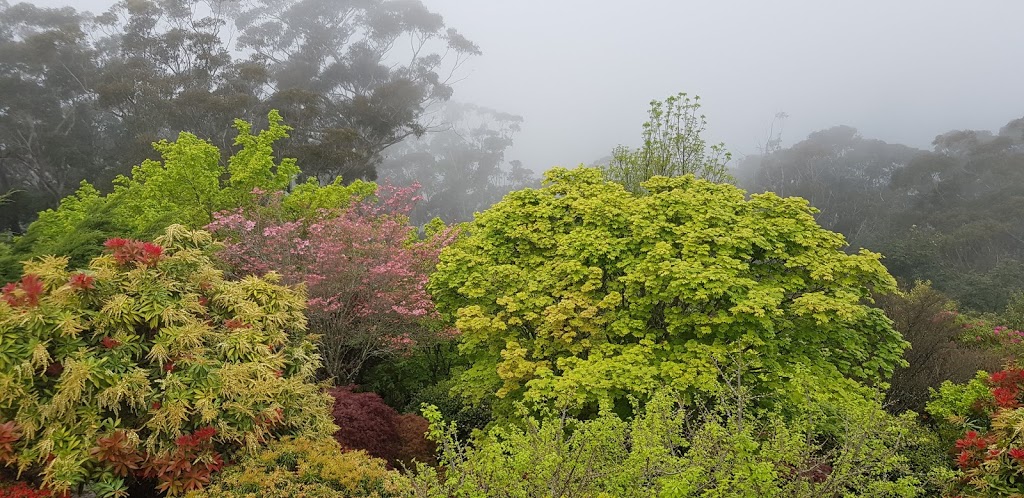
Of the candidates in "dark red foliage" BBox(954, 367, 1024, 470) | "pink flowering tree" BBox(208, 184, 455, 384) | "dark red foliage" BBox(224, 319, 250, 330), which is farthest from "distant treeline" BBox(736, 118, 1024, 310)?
"dark red foliage" BBox(224, 319, 250, 330)

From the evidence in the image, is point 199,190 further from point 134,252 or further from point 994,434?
point 994,434

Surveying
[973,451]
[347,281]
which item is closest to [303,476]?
[347,281]

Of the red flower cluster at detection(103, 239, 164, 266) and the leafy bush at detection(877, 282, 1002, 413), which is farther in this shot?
the leafy bush at detection(877, 282, 1002, 413)

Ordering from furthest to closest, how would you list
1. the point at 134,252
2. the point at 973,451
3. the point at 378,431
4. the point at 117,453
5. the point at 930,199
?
the point at 930,199 → the point at 378,431 → the point at 973,451 → the point at 134,252 → the point at 117,453

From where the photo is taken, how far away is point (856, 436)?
15.1 feet

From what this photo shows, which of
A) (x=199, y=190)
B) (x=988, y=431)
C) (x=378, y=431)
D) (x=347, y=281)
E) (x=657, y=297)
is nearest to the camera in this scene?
(x=988, y=431)

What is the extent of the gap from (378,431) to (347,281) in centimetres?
361

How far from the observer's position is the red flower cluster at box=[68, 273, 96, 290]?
17.0 ft

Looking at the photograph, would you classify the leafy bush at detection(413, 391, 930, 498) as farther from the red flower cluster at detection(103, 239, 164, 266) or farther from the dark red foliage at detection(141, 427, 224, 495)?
the red flower cluster at detection(103, 239, 164, 266)

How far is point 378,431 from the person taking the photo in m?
7.75

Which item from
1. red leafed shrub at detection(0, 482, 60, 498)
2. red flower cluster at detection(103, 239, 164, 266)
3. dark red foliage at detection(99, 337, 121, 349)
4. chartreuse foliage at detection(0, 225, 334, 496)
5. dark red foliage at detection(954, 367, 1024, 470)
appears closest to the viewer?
red leafed shrub at detection(0, 482, 60, 498)

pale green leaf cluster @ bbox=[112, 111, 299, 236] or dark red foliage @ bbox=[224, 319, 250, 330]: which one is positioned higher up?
pale green leaf cluster @ bbox=[112, 111, 299, 236]

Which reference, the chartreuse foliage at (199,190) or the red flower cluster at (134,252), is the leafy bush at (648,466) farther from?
the chartreuse foliage at (199,190)

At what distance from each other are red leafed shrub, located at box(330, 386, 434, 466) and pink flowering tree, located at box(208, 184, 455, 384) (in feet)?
7.14
